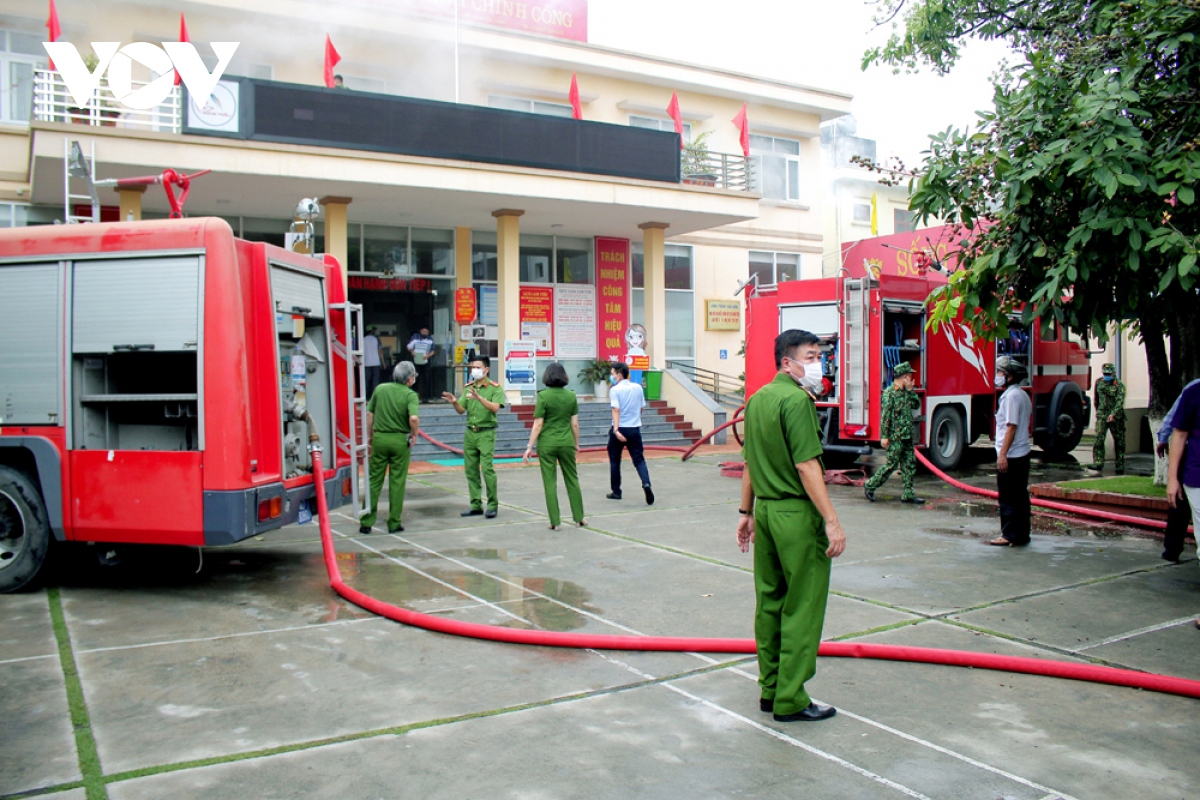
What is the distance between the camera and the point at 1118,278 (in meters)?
6.57

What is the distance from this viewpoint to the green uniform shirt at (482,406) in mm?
9750

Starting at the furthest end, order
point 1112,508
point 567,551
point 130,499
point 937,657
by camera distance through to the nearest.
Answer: point 1112,508 < point 567,551 < point 130,499 < point 937,657

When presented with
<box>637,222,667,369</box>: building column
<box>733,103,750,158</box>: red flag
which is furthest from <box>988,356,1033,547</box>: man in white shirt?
<box>733,103,750,158</box>: red flag

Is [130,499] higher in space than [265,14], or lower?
lower

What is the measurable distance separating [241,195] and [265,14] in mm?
3929

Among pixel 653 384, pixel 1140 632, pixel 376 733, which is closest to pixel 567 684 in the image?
pixel 376 733

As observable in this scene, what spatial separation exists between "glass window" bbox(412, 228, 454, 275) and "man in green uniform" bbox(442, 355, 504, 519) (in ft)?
35.6

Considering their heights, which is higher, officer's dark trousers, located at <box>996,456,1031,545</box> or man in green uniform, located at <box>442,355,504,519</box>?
man in green uniform, located at <box>442,355,504,519</box>

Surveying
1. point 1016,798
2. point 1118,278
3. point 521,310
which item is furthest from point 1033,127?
point 521,310

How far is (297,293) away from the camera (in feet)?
24.0

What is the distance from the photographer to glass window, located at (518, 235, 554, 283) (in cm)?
2147

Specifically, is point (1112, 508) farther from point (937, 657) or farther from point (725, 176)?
point (725, 176)

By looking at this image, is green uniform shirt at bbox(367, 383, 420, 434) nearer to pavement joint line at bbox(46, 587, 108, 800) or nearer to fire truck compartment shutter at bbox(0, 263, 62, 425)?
fire truck compartment shutter at bbox(0, 263, 62, 425)

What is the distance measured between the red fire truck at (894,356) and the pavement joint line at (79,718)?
9779mm
